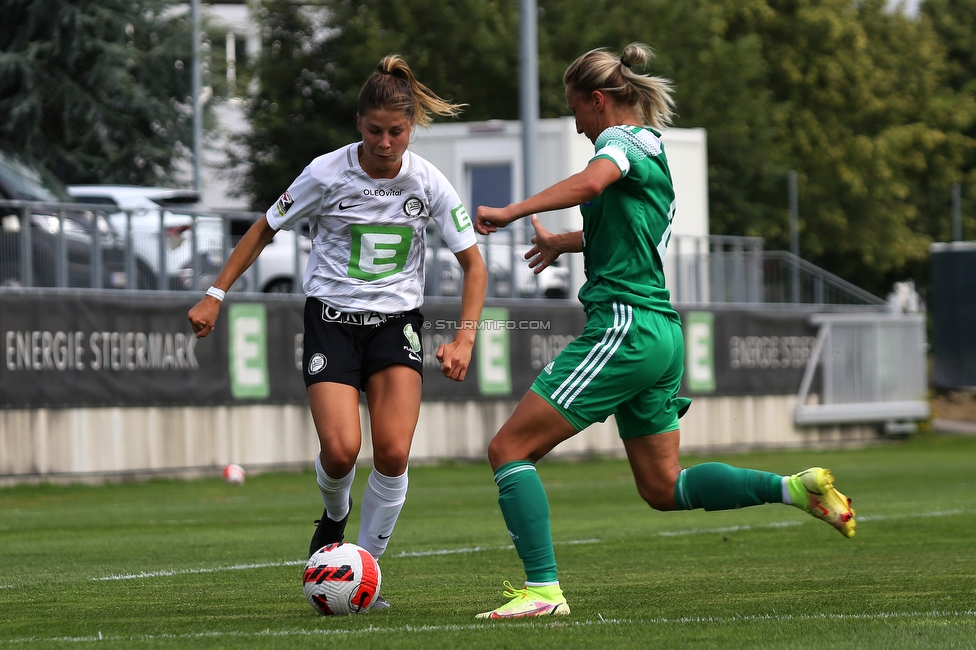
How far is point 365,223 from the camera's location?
269 inches

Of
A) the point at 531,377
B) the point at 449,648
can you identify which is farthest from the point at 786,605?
the point at 531,377

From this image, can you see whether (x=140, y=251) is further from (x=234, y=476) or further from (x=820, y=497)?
(x=820, y=497)

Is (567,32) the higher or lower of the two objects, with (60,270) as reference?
higher

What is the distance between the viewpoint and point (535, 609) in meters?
5.95

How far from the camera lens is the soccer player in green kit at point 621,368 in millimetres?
5965

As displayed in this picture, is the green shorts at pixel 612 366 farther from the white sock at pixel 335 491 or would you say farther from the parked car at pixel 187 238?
the parked car at pixel 187 238

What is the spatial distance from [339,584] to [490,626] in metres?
0.83

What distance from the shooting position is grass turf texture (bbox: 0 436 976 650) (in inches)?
219

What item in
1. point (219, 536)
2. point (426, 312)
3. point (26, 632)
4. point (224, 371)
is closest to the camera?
point (26, 632)

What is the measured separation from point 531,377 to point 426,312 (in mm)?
2473

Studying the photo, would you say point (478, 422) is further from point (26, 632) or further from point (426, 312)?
point (26, 632)

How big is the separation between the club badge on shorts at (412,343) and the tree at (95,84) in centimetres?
2276

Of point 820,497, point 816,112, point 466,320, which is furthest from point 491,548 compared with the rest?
point 816,112

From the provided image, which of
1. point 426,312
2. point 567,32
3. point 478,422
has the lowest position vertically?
point 478,422
